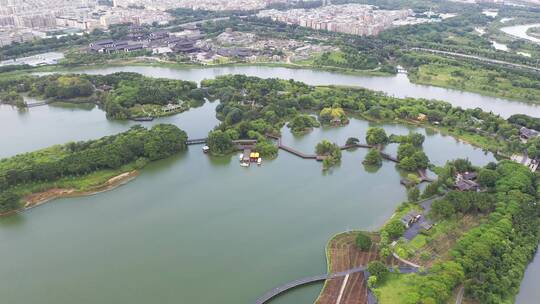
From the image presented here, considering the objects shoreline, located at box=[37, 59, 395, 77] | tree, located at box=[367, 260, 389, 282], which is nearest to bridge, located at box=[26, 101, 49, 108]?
shoreline, located at box=[37, 59, 395, 77]

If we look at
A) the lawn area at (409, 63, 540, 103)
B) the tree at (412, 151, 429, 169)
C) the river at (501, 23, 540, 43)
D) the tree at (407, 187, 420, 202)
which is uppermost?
the river at (501, 23, 540, 43)

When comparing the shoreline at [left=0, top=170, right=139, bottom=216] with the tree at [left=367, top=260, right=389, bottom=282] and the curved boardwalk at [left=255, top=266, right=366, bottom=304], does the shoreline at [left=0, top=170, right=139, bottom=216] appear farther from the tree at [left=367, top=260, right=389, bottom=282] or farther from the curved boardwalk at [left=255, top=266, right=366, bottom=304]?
the tree at [left=367, top=260, right=389, bottom=282]

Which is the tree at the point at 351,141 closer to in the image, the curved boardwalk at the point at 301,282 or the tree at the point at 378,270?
the curved boardwalk at the point at 301,282

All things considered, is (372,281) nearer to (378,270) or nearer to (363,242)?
(378,270)

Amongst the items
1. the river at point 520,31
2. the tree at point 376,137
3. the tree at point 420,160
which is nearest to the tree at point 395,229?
the tree at point 420,160

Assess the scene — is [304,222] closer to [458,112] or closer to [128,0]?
[458,112]

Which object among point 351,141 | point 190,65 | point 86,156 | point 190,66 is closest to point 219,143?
point 86,156
